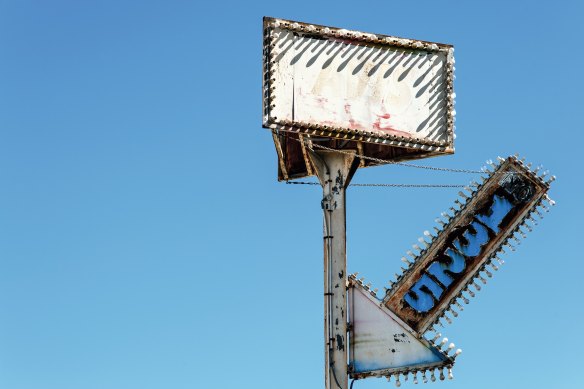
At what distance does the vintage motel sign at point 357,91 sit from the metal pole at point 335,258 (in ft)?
1.70

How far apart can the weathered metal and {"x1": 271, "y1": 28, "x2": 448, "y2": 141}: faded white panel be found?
4.13 metres

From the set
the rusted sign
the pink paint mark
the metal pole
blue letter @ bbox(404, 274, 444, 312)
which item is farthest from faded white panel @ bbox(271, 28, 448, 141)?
blue letter @ bbox(404, 274, 444, 312)

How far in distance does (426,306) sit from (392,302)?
0.82 m

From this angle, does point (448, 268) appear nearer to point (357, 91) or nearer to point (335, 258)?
point (335, 258)

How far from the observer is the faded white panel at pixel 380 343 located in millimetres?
26562

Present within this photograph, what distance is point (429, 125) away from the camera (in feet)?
94.7

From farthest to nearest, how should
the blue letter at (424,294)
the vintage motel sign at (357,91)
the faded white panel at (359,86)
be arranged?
the faded white panel at (359,86) → the vintage motel sign at (357,91) → the blue letter at (424,294)

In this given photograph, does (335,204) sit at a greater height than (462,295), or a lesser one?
greater

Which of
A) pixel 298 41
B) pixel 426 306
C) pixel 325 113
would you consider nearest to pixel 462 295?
pixel 426 306

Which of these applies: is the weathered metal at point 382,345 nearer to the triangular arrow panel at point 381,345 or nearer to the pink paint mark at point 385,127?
the triangular arrow panel at point 381,345

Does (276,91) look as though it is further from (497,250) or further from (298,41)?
(497,250)

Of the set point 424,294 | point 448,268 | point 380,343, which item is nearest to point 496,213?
point 448,268

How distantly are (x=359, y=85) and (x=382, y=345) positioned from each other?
658 centimetres

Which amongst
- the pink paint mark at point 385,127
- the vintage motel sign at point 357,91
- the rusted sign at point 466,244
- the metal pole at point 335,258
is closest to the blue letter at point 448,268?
the rusted sign at point 466,244
